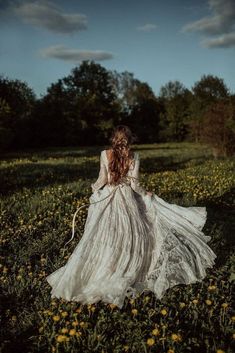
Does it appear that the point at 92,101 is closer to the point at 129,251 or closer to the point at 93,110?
the point at 93,110

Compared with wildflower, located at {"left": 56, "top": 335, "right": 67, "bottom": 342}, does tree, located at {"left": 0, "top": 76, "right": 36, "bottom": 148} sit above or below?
above

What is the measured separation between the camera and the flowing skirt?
494 centimetres

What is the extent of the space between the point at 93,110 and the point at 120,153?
5022cm

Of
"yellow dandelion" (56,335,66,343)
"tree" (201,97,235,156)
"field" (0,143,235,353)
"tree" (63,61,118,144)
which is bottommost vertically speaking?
"field" (0,143,235,353)

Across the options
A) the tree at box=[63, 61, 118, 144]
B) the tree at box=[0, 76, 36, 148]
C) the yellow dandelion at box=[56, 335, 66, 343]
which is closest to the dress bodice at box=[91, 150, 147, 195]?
the yellow dandelion at box=[56, 335, 66, 343]

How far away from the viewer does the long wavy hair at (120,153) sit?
535cm

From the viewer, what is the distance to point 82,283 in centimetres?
507

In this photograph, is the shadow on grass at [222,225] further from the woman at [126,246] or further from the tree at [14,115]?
the tree at [14,115]

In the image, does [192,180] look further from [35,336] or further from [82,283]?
[35,336]

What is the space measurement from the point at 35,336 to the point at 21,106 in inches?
1529

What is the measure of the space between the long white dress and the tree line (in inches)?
1063

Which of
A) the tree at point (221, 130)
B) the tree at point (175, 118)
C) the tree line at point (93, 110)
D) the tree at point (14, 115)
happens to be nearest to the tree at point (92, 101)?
the tree line at point (93, 110)

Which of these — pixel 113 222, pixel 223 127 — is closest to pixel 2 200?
pixel 113 222

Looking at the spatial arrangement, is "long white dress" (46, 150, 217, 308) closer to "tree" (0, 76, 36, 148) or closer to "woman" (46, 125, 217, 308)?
"woman" (46, 125, 217, 308)
